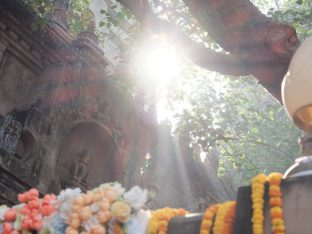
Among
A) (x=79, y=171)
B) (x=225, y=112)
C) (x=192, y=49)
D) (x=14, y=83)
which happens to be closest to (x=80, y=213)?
(x=192, y=49)

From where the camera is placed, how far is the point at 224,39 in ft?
17.2

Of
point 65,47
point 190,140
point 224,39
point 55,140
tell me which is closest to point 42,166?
point 55,140

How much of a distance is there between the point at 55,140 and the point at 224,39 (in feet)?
11.5

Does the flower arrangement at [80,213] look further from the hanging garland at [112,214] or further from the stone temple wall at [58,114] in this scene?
the stone temple wall at [58,114]

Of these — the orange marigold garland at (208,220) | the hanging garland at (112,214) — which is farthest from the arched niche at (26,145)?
the orange marigold garland at (208,220)

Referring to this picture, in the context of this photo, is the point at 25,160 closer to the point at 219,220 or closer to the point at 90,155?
the point at 90,155

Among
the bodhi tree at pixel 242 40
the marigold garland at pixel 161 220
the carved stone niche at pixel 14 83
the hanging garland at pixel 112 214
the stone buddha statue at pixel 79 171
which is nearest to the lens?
the hanging garland at pixel 112 214

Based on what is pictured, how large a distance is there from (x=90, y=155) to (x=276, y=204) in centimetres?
659

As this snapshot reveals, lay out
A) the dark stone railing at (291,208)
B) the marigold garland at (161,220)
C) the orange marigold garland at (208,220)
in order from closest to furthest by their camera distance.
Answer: the dark stone railing at (291,208)
the orange marigold garland at (208,220)
the marigold garland at (161,220)

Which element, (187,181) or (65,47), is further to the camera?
(187,181)

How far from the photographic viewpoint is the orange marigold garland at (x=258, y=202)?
234cm

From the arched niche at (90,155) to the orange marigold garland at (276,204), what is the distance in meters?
5.83

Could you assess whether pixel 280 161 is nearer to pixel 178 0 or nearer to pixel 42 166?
pixel 178 0

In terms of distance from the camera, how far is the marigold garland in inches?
108
